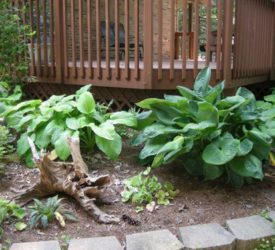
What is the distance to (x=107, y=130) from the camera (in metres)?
3.28

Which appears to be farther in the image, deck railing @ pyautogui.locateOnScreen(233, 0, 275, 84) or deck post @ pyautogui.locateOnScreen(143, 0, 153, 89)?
deck railing @ pyautogui.locateOnScreen(233, 0, 275, 84)

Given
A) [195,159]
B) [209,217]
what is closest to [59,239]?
[209,217]

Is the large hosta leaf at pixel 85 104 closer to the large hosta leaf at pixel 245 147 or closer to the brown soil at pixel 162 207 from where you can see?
the brown soil at pixel 162 207

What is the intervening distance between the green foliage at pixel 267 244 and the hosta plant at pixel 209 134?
505 millimetres

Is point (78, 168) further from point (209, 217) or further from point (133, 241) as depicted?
point (209, 217)

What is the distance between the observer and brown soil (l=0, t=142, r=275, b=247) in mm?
2486

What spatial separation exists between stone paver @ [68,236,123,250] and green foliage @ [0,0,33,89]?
322cm

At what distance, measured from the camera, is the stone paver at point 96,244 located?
2242 millimetres

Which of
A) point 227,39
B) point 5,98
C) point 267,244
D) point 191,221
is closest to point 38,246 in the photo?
point 191,221

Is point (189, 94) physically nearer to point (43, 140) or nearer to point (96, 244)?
point (43, 140)

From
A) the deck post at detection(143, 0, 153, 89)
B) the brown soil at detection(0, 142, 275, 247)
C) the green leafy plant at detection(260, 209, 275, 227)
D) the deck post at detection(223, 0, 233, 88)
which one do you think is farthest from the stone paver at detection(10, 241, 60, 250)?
the deck post at detection(223, 0, 233, 88)

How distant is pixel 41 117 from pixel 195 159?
1.32 metres

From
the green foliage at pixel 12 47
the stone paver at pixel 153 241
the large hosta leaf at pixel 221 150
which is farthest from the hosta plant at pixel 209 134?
the green foliage at pixel 12 47

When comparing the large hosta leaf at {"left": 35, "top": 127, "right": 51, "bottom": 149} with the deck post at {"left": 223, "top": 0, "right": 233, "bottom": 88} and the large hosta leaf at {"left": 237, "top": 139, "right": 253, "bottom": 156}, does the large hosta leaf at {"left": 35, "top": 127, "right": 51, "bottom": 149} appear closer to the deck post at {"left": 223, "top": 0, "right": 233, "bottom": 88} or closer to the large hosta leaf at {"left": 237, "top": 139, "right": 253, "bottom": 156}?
the large hosta leaf at {"left": 237, "top": 139, "right": 253, "bottom": 156}
